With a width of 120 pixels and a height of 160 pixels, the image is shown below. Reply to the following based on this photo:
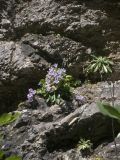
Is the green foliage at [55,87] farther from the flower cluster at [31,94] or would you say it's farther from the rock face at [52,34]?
the rock face at [52,34]

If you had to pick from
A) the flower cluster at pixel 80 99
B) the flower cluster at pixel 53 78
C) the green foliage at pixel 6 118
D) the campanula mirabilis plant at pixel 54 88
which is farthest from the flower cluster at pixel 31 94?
the green foliage at pixel 6 118

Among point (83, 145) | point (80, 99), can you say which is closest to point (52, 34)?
point (80, 99)

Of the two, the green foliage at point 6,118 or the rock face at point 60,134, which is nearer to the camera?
the green foliage at point 6,118

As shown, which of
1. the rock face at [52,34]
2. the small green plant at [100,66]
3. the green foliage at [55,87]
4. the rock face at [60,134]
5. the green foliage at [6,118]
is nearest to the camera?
the green foliage at [6,118]

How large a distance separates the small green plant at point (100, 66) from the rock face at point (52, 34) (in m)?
0.12

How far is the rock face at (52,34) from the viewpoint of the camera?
489cm

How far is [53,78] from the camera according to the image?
475cm

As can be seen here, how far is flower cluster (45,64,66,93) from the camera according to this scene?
15.4 ft

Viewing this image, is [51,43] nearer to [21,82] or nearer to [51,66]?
[51,66]

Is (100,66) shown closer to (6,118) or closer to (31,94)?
(31,94)

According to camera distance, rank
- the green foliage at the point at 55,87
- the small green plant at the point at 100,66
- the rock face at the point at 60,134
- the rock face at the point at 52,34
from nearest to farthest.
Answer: the rock face at the point at 60,134 → the small green plant at the point at 100,66 → the green foliage at the point at 55,87 → the rock face at the point at 52,34

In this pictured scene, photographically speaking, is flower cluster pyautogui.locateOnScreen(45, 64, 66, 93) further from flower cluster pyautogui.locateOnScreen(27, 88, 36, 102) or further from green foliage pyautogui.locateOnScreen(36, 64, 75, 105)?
flower cluster pyautogui.locateOnScreen(27, 88, 36, 102)

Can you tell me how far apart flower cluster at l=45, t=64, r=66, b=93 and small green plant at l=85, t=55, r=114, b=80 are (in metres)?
0.36

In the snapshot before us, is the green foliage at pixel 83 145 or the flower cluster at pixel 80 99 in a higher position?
the flower cluster at pixel 80 99
